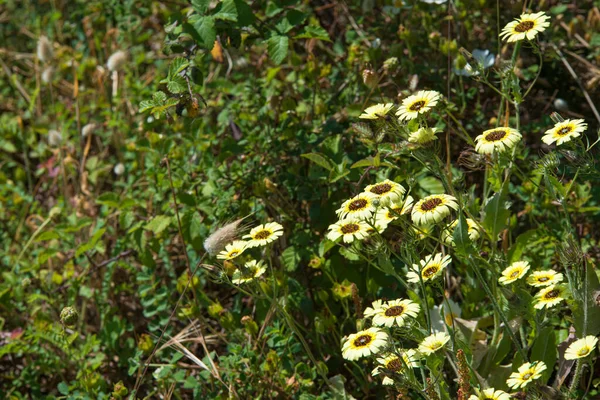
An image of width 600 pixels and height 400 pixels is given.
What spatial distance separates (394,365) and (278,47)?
983 mm

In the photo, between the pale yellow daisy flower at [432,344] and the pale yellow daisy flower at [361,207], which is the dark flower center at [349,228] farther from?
the pale yellow daisy flower at [432,344]

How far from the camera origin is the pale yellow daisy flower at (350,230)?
4.99 ft

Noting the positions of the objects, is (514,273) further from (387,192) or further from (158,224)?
(158,224)

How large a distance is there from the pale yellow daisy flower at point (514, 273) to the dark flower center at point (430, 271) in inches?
5.0

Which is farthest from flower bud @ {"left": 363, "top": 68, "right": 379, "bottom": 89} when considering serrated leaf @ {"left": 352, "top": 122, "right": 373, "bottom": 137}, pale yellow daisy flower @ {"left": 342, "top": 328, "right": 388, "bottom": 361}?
pale yellow daisy flower @ {"left": 342, "top": 328, "right": 388, "bottom": 361}

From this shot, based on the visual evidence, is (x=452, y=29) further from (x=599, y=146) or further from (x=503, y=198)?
(x=503, y=198)

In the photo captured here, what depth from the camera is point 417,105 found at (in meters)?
1.54

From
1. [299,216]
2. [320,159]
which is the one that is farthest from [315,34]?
[299,216]

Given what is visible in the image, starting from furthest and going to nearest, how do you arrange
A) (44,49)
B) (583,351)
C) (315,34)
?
(44,49) → (315,34) → (583,351)

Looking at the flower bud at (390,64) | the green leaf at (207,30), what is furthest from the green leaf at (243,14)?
the flower bud at (390,64)

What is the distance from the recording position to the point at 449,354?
175 centimetres

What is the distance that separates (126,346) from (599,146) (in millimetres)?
1487

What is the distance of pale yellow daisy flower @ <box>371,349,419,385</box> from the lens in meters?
1.41

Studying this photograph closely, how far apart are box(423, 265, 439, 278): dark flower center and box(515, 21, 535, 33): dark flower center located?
1.79 feet
